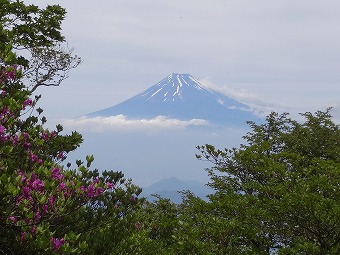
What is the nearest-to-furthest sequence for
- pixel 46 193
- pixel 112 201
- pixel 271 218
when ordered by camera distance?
1. pixel 46 193
2. pixel 112 201
3. pixel 271 218

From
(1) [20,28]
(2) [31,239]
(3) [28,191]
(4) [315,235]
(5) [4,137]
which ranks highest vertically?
(1) [20,28]

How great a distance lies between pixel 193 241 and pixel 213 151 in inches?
247

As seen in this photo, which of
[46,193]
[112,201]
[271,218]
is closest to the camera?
[46,193]

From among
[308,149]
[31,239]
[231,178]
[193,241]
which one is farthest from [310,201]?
[308,149]

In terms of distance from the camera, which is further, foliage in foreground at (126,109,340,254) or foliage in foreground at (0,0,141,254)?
foliage in foreground at (126,109,340,254)

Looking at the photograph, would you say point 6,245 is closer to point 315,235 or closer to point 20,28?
point 315,235

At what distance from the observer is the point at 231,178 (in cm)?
2239

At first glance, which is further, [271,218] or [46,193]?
[271,218]

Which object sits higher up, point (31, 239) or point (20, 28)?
point (20, 28)

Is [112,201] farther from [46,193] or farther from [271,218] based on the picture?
[271,218]

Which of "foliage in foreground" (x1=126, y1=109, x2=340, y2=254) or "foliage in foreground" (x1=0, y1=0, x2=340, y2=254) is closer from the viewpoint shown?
"foliage in foreground" (x1=0, y1=0, x2=340, y2=254)

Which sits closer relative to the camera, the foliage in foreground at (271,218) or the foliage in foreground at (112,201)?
the foliage in foreground at (112,201)

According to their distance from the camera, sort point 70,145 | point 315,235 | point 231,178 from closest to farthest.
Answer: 1. point 70,145
2. point 315,235
3. point 231,178

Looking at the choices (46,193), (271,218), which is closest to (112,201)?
(46,193)
